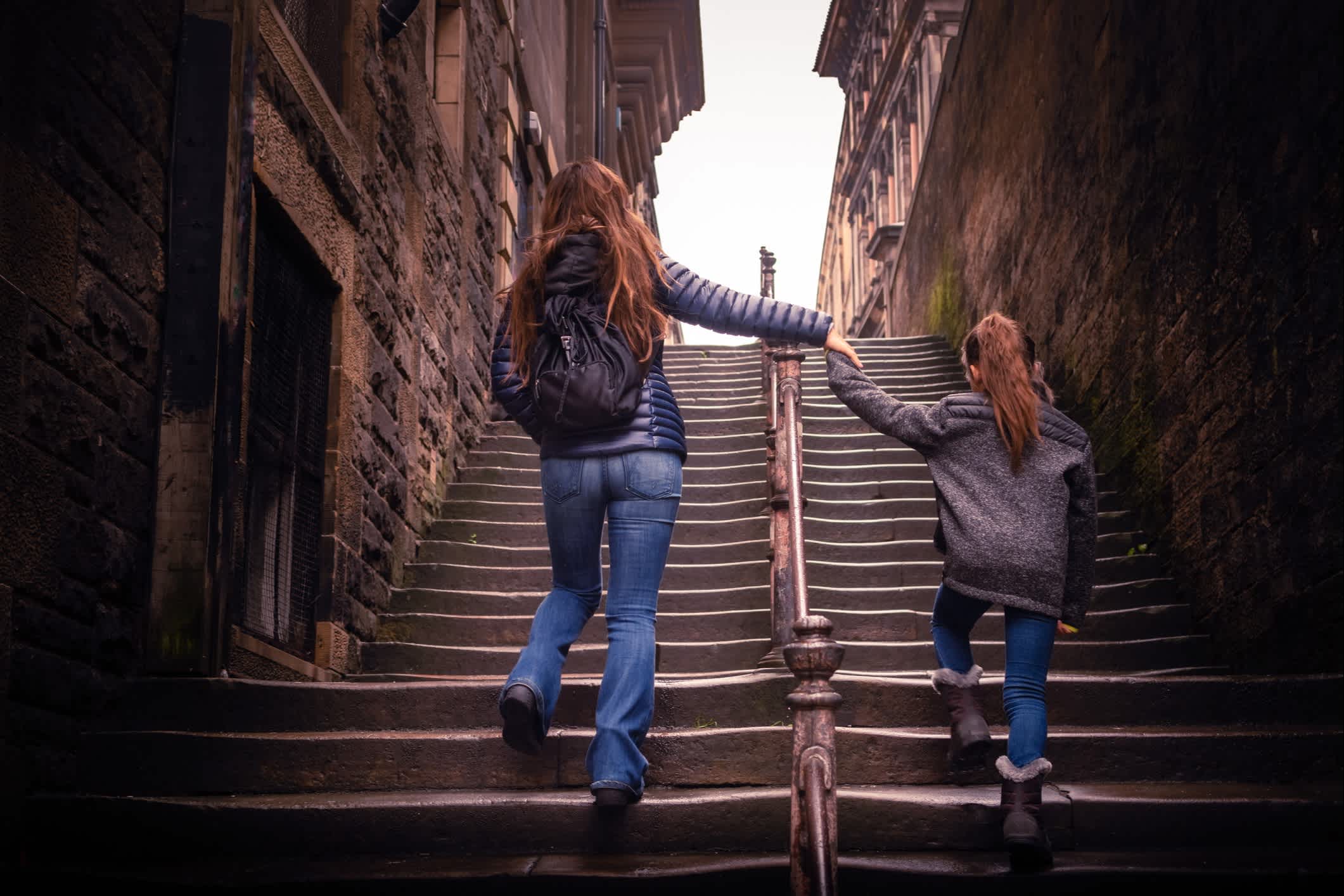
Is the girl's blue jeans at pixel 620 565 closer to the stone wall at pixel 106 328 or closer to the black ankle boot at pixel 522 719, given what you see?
the black ankle boot at pixel 522 719

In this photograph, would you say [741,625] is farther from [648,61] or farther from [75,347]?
[648,61]

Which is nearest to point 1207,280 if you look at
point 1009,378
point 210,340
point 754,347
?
point 1009,378

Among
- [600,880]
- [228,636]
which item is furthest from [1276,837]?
[228,636]

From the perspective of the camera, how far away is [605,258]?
385cm

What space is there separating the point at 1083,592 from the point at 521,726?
1.61 m

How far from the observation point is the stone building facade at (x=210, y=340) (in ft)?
12.9

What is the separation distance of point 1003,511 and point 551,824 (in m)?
1.50

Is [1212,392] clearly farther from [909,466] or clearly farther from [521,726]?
[521,726]

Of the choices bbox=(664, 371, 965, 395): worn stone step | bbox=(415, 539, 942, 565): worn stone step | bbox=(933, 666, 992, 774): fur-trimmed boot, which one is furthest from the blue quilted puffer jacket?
bbox=(664, 371, 965, 395): worn stone step

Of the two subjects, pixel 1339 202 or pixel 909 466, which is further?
pixel 909 466

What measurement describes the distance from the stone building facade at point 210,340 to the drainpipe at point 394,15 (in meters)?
0.05

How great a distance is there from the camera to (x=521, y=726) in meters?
3.78

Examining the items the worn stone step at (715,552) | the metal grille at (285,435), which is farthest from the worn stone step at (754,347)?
the metal grille at (285,435)

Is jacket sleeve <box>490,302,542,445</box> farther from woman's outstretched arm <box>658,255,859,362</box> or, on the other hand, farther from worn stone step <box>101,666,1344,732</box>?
worn stone step <box>101,666,1344,732</box>
